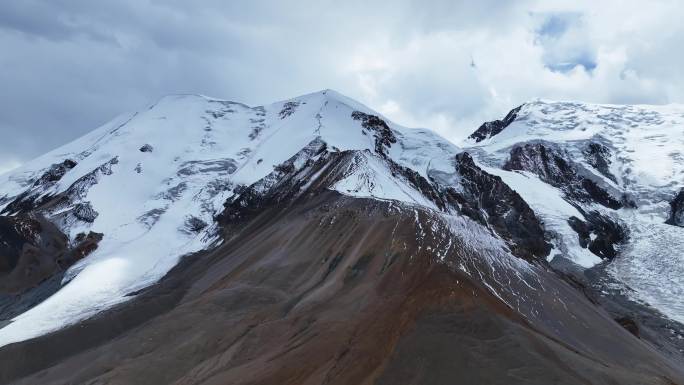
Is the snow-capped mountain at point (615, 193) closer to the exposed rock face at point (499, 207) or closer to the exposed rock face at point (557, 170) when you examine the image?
the exposed rock face at point (557, 170)

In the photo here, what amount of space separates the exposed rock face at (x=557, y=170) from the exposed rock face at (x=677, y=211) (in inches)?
464

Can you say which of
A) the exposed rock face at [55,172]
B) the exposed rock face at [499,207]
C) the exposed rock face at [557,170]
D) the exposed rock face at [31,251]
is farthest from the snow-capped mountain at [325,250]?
the exposed rock face at [55,172]

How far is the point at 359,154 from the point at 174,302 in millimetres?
37556

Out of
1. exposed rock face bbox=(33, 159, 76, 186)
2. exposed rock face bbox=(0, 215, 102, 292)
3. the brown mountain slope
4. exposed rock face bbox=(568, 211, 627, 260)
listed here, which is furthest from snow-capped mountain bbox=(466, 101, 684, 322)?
exposed rock face bbox=(33, 159, 76, 186)

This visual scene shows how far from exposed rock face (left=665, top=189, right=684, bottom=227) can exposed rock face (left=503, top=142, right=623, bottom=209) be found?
464 inches

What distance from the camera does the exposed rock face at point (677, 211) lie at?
13738cm

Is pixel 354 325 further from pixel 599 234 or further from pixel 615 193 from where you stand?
pixel 615 193

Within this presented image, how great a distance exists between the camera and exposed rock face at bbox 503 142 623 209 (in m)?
152

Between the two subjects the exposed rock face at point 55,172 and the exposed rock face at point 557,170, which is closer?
the exposed rock face at point 55,172

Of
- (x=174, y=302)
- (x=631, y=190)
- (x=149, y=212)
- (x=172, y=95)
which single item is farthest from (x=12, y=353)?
(x=631, y=190)

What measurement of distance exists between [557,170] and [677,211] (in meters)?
31.5

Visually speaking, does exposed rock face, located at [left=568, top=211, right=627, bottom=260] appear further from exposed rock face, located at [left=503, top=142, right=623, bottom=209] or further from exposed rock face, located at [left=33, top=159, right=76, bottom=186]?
exposed rock face, located at [left=33, top=159, right=76, bottom=186]

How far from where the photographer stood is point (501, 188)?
424 feet

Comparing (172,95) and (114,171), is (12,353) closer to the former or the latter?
(114,171)
